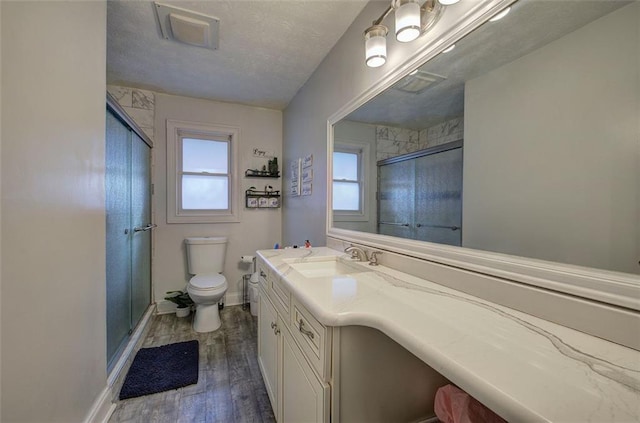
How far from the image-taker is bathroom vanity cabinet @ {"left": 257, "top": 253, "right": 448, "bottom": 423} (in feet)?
2.52

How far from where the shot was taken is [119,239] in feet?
5.80

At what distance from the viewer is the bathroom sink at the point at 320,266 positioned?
1459 millimetres

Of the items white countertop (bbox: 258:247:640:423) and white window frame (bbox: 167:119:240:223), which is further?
white window frame (bbox: 167:119:240:223)

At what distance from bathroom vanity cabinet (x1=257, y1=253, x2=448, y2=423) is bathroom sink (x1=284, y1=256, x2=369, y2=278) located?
38cm

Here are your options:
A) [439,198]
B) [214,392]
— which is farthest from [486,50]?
[214,392]

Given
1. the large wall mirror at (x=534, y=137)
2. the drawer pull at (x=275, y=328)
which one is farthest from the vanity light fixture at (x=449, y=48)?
the drawer pull at (x=275, y=328)

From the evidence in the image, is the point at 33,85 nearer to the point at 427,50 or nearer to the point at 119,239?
the point at 119,239

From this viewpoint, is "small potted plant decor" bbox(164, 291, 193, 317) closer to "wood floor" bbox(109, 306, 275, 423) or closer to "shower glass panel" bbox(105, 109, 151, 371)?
"shower glass panel" bbox(105, 109, 151, 371)

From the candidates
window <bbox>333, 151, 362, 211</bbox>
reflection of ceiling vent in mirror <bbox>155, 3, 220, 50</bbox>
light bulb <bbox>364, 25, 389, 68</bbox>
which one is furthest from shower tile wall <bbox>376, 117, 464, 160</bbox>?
reflection of ceiling vent in mirror <bbox>155, 3, 220, 50</bbox>

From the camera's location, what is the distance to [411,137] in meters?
1.28

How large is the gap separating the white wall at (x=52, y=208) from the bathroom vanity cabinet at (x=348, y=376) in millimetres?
833

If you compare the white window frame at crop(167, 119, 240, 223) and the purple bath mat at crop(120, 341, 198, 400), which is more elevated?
the white window frame at crop(167, 119, 240, 223)

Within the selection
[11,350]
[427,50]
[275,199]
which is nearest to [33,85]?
[11,350]

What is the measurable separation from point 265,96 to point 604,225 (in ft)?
9.15
